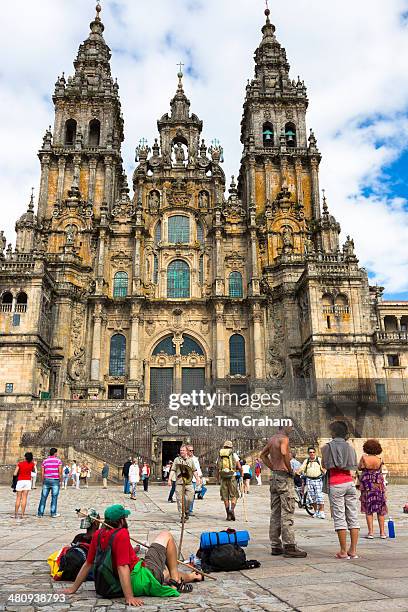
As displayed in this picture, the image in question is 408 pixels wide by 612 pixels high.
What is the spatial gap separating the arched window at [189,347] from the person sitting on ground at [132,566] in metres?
32.7

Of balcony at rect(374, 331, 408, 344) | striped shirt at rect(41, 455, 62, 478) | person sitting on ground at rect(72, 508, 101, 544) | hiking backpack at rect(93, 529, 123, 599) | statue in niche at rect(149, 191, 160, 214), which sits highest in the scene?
statue in niche at rect(149, 191, 160, 214)

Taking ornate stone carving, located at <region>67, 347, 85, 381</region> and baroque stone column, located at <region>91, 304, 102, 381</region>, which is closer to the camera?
ornate stone carving, located at <region>67, 347, 85, 381</region>

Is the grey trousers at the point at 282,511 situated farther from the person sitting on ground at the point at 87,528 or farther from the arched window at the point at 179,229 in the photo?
the arched window at the point at 179,229

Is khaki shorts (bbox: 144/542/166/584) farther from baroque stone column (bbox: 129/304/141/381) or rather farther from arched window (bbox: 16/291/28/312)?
baroque stone column (bbox: 129/304/141/381)

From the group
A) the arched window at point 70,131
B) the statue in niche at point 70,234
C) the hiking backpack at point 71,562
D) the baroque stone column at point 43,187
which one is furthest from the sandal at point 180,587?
the arched window at point 70,131

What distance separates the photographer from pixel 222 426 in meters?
28.3

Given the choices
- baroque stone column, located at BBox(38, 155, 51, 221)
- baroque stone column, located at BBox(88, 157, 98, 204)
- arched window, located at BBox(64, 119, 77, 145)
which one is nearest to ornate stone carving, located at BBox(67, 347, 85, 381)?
baroque stone column, located at BBox(38, 155, 51, 221)

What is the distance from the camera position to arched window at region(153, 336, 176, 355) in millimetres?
38250

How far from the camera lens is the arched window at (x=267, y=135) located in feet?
145

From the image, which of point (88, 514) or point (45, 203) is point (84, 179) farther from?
point (88, 514)

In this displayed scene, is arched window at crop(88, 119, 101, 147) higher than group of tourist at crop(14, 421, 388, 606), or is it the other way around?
arched window at crop(88, 119, 101, 147)

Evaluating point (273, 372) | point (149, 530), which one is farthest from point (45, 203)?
point (149, 530)

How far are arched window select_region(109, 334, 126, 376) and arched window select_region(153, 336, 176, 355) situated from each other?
7.51 ft

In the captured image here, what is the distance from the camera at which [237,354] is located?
3800 centimetres
